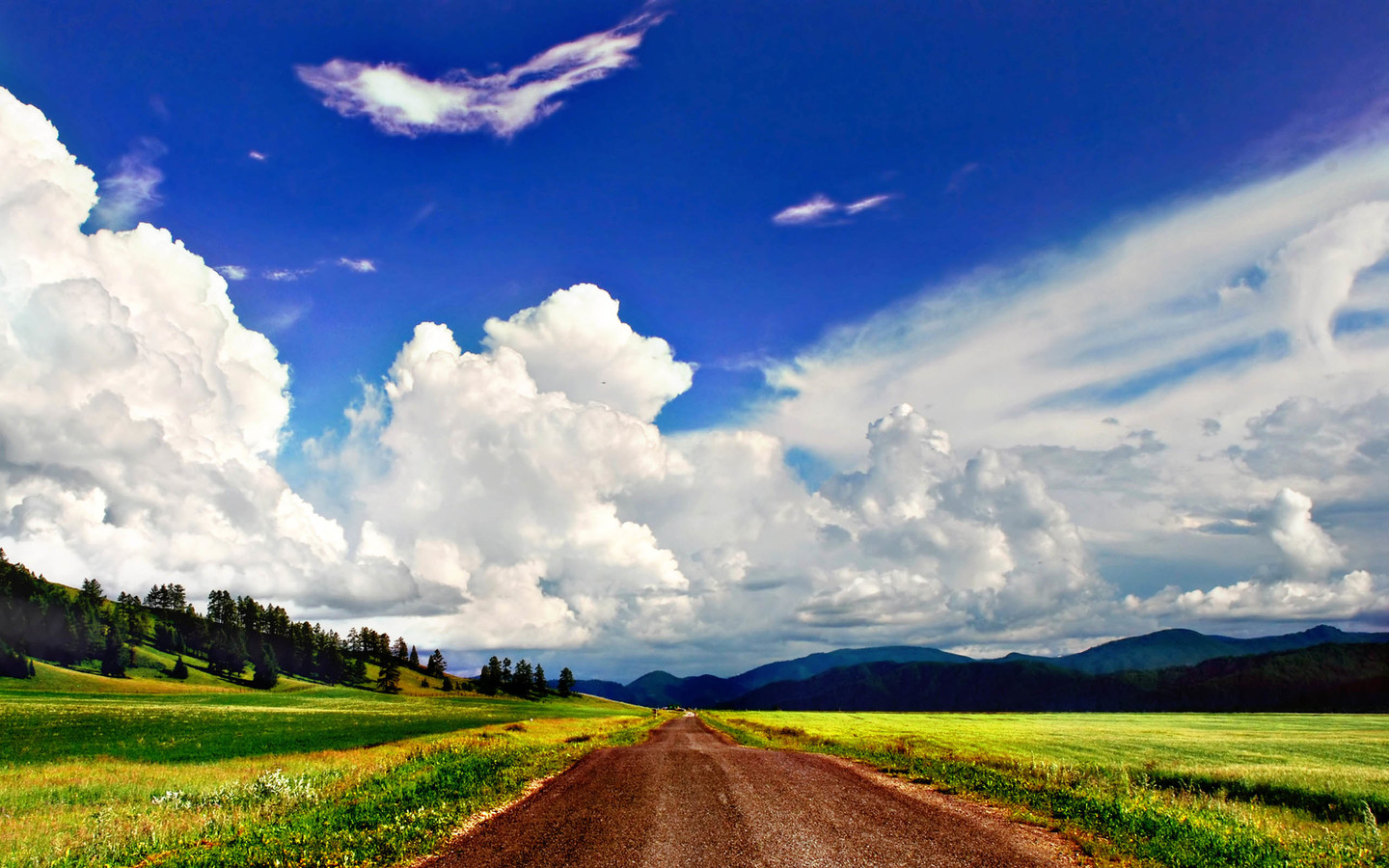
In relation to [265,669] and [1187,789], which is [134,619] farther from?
[1187,789]

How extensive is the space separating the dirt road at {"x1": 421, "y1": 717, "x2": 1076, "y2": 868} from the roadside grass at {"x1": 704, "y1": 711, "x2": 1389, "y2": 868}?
215 cm

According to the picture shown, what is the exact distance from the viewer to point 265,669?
6895 inches

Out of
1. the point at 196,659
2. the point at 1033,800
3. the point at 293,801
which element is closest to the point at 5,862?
the point at 293,801

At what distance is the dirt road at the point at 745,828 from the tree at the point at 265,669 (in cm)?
18420

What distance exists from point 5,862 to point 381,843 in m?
8.72

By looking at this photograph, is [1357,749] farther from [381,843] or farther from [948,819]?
[381,843]

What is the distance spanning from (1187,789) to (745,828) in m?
27.9

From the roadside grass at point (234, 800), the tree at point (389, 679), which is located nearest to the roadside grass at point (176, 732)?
the roadside grass at point (234, 800)

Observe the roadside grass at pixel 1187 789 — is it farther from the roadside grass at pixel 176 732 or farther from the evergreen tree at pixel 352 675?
the evergreen tree at pixel 352 675

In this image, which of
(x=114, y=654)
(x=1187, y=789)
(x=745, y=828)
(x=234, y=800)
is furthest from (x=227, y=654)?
(x=1187, y=789)

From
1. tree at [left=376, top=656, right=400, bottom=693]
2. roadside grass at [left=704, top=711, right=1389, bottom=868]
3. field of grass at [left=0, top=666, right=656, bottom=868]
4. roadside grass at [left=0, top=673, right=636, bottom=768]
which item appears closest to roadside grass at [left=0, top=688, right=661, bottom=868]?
field of grass at [left=0, top=666, right=656, bottom=868]

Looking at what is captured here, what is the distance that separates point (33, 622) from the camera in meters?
152

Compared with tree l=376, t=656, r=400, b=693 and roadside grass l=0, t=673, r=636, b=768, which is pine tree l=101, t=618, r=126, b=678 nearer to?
tree l=376, t=656, r=400, b=693

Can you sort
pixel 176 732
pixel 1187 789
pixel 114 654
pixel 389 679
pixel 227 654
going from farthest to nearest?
pixel 389 679
pixel 227 654
pixel 114 654
pixel 176 732
pixel 1187 789
